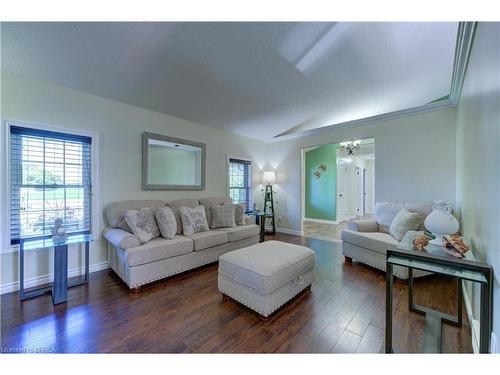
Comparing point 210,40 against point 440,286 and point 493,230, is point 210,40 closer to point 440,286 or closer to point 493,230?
point 493,230

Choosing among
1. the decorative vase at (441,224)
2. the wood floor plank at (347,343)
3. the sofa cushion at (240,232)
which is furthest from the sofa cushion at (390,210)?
the wood floor plank at (347,343)

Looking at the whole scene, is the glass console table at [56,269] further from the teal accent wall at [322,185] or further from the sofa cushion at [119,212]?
the teal accent wall at [322,185]

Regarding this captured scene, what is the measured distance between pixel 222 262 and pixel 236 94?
2.53 m

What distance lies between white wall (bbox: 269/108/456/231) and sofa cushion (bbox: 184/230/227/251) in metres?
2.94

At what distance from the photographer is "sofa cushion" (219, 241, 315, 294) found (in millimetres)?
1722

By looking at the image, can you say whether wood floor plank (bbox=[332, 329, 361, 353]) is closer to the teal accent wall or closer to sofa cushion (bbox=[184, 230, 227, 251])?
sofa cushion (bbox=[184, 230, 227, 251])

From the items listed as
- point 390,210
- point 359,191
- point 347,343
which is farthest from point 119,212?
point 359,191

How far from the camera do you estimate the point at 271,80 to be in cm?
295

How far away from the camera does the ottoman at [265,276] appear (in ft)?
5.62

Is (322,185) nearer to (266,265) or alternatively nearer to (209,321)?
(266,265)

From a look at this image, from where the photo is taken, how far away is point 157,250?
7.68ft

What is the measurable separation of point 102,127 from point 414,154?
482 cm

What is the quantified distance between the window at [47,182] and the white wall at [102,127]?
122 millimetres

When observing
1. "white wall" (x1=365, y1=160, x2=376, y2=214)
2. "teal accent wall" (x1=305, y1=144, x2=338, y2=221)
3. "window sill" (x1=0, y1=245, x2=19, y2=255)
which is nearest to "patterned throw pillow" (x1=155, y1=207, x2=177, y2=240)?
"window sill" (x1=0, y1=245, x2=19, y2=255)
